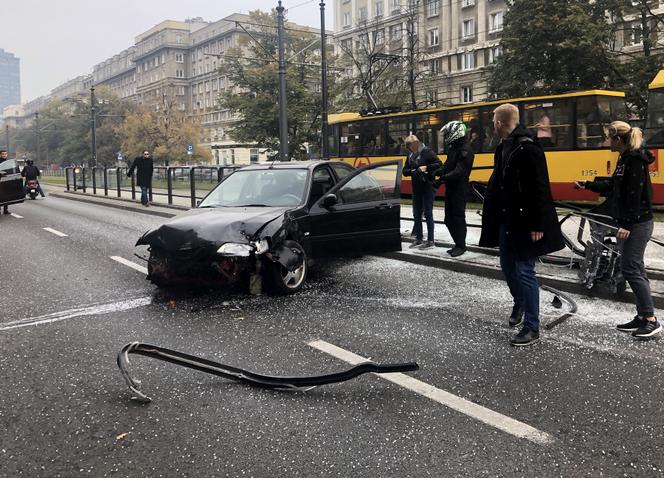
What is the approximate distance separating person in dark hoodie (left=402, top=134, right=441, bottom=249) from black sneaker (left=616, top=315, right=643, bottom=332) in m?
4.24

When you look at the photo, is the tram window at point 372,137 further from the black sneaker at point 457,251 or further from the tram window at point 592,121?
the black sneaker at point 457,251

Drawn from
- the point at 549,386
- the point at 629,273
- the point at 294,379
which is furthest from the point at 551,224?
the point at 294,379

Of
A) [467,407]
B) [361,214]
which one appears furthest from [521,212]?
[361,214]

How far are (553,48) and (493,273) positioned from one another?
2330 centimetres

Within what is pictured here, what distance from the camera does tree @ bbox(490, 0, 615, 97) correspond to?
87.0 feet

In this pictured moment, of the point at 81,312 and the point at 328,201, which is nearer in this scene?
→ the point at 81,312

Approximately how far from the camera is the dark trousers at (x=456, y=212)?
852cm

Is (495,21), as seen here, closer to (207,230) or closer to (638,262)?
(207,230)

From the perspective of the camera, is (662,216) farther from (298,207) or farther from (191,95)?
(191,95)

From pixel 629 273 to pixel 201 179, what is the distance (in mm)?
14563

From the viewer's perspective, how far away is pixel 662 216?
44.7 ft

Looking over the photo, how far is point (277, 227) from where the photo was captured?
6.51 metres

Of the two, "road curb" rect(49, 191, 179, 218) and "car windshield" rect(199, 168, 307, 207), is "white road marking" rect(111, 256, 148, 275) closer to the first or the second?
"car windshield" rect(199, 168, 307, 207)

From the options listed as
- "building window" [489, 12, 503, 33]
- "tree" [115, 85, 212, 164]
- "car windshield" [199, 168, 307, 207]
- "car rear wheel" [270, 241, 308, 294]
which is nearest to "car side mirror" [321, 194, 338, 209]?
"car windshield" [199, 168, 307, 207]
